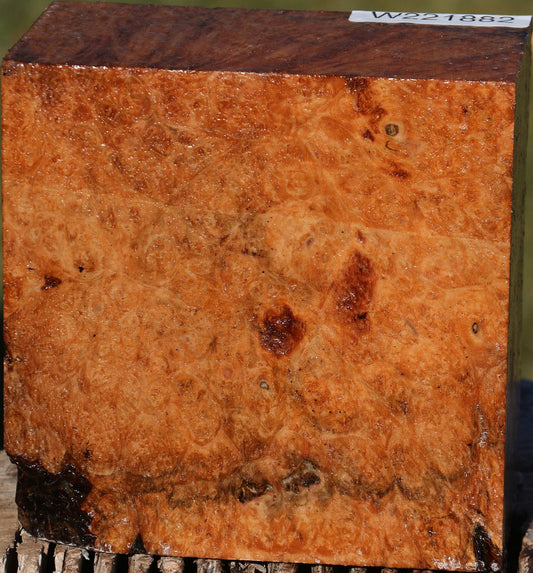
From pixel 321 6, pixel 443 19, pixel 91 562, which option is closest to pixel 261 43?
pixel 443 19

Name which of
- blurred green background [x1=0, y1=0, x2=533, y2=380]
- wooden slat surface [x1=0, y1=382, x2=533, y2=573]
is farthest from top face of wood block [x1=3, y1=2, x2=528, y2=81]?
blurred green background [x1=0, y1=0, x2=533, y2=380]

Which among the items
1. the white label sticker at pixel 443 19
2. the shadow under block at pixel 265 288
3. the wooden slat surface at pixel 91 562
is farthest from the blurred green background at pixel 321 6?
the wooden slat surface at pixel 91 562

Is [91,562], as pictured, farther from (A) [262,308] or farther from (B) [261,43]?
(B) [261,43]

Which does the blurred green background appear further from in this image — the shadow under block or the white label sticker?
the shadow under block

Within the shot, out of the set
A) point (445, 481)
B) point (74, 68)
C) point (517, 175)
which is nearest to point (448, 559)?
point (445, 481)

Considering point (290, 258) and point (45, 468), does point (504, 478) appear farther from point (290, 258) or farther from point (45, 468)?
point (45, 468)

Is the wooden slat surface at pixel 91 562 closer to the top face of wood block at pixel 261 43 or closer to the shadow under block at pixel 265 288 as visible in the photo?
the shadow under block at pixel 265 288

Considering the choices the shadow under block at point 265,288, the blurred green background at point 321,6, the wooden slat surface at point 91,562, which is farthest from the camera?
the blurred green background at point 321,6
